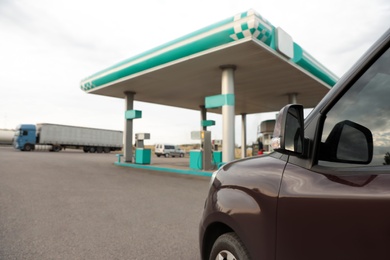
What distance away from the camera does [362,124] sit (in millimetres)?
1458

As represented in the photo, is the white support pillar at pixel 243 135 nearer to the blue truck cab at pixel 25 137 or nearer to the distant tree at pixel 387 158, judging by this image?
the distant tree at pixel 387 158

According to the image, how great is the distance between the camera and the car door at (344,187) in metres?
1.18

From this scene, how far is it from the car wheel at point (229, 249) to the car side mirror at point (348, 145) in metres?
0.78

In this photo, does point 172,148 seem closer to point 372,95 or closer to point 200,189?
point 200,189

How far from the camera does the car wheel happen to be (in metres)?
1.82

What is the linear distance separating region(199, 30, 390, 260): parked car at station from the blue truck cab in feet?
123

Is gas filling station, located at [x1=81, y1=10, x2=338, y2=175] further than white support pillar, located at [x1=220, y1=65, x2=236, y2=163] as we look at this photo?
No

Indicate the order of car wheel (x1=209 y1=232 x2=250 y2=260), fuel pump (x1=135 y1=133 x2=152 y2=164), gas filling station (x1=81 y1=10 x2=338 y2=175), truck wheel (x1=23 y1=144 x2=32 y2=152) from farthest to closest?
truck wheel (x1=23 y1=144 x2=32 y2=152) → fuel pump (x1=135 y1=133 x2=152 y2=164) → gas filling station (x1=81 y1=10 x2=338 y2=175) → car wheel (x1=209 y1=232 x2=250 y2=260)

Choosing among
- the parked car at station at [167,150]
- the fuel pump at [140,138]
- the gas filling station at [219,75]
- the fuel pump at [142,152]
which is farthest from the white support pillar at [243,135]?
the parked car at station at [167,150]

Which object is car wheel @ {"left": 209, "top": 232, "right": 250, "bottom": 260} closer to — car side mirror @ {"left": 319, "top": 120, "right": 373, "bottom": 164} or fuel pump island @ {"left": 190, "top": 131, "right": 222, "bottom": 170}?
car side mirror @ {"left": 319, "top": 120, "right": 373, "bottom": 164}

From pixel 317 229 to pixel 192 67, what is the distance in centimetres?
1150

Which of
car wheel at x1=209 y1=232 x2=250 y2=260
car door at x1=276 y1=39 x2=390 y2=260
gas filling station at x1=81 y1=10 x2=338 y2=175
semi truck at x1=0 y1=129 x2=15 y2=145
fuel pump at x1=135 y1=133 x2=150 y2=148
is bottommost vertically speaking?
car wheel at x1=209 y1=232 x2=250 y2=260

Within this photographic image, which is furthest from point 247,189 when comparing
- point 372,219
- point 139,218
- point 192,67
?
point 192,67

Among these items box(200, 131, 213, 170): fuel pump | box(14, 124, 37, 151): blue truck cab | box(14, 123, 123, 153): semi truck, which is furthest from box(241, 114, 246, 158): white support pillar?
box(14, 124, 37, 151): blue truck cab
